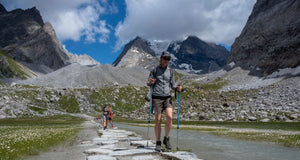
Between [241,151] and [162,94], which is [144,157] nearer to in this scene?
[162,94]

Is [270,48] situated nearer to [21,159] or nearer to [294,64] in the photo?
[294,64]

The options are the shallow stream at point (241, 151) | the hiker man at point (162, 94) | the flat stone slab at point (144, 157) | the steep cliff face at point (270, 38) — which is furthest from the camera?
the steep cliff face at point (270, 38)

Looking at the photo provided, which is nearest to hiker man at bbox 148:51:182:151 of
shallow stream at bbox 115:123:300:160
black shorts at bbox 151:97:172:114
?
black shorts at bbox 151:97:172:114

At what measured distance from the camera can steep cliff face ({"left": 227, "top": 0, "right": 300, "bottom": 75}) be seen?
433 feet

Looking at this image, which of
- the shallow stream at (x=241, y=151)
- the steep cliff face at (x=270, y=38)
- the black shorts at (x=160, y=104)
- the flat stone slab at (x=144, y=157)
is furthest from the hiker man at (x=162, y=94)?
the steep cliff face at (x=270, y=38)

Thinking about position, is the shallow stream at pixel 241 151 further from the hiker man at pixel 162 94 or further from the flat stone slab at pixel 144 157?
the flat stone slab at pixel 144 157

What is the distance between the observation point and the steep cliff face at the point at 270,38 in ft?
433

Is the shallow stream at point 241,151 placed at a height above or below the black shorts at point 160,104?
below

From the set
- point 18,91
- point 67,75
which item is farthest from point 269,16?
point 18,91

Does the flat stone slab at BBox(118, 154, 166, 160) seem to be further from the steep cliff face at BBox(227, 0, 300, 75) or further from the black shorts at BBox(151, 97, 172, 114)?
the steep cliff face at BBox(227, 0, 300, 75)

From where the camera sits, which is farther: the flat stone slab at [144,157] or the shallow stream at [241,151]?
the shallow stream at [241,151]

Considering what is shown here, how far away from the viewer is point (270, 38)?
157 m

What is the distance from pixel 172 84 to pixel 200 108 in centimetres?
6256

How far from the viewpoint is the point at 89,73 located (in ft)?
579
